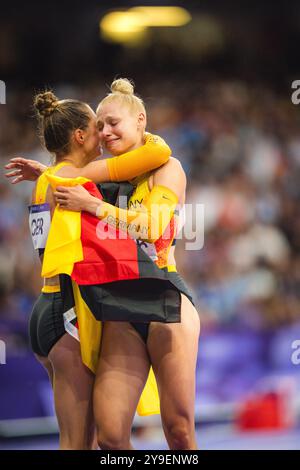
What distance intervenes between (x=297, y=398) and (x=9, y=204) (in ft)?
9.98

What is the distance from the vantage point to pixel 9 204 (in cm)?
737

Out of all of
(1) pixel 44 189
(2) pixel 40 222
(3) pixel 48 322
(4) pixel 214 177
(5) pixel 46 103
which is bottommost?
(3) pixel 48 322

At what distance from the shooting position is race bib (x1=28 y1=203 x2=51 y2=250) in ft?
10.9

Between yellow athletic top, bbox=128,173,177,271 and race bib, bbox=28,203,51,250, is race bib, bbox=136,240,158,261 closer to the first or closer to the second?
yellow athletic top, bbox=128,173,177,271

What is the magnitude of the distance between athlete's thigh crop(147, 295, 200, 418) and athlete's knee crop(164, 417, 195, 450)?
0.11 ft

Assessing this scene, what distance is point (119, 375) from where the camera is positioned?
3.15m

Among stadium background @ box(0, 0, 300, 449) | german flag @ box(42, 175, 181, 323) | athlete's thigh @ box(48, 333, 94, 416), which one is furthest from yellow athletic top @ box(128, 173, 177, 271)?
stadium background @ box(0, 0, 300, 449)

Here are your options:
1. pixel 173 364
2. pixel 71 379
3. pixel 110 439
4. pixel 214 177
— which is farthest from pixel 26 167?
pixel 214 177

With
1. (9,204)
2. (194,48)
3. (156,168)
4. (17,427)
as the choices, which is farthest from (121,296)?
(194,48)

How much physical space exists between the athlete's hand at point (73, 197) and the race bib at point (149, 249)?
272mm

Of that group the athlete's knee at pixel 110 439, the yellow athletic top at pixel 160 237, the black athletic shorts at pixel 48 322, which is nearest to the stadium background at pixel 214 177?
the black athletic shorts at pixel 48 322

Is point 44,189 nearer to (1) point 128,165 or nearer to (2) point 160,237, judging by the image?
(1) point 128,165

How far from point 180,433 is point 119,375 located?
329 millimetres

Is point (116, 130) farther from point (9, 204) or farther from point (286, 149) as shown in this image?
point (286, 149)
